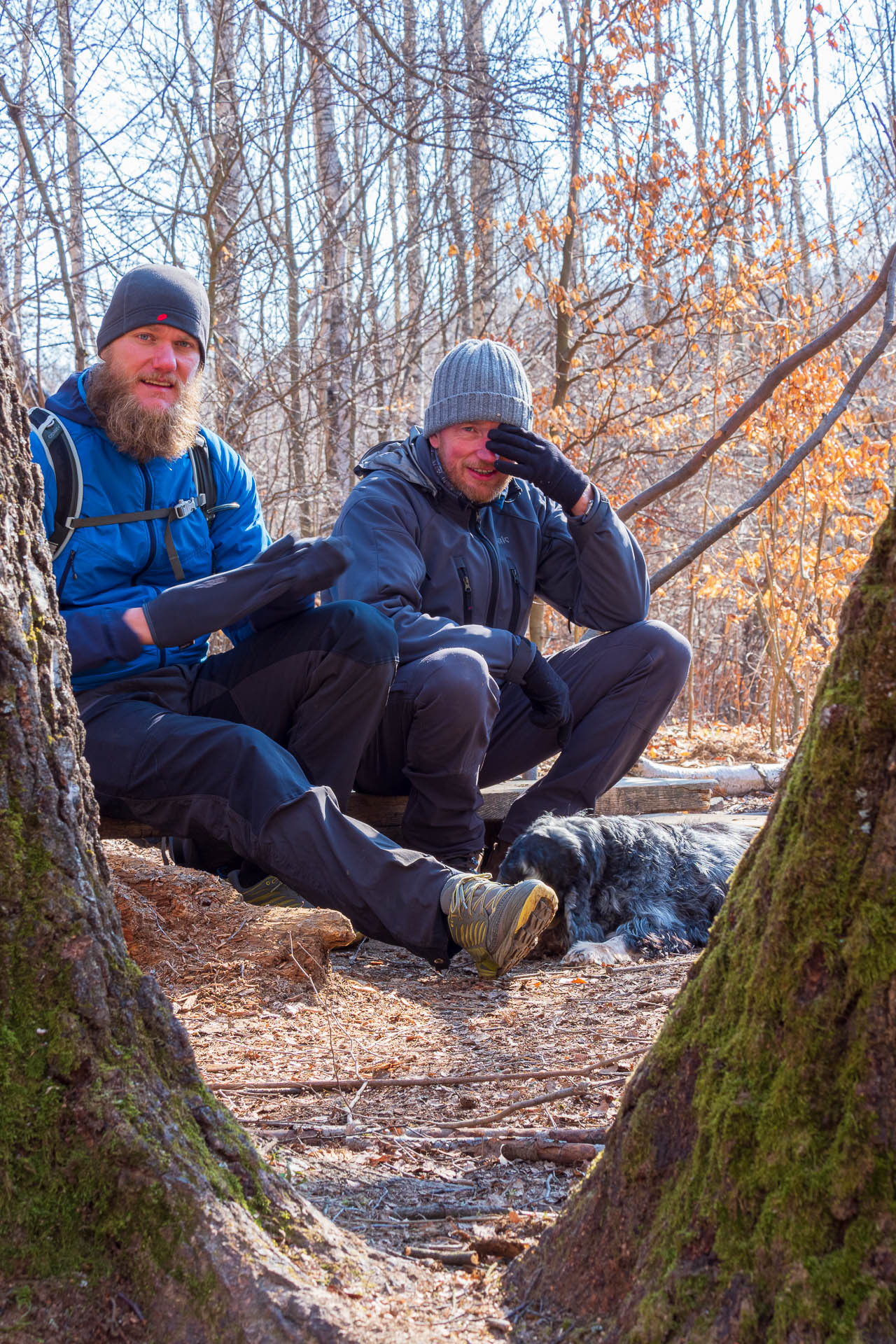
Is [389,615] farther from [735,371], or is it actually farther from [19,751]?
[735,371]

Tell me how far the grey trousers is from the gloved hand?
594mm

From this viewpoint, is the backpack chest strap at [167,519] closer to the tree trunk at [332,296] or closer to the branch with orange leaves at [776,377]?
the branch with orange leaves at [776,377]

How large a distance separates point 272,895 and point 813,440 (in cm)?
409

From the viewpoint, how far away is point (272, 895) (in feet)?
12.7

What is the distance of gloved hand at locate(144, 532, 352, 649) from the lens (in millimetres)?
3637

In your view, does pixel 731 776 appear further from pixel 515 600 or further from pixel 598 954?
pixel 598 954

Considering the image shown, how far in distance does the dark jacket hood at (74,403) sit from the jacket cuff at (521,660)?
186 centimetres

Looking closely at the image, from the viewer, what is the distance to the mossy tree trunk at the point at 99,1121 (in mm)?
1243

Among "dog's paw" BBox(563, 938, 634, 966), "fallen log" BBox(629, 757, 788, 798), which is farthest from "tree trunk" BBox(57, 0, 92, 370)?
"dog's paw" BBox(563, 938, 634, 966)

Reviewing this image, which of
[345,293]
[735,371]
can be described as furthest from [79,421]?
[735,371]

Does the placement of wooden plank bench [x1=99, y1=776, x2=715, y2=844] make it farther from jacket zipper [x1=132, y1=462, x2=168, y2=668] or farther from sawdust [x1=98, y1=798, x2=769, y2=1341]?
jacket zipper [x1=132, y1=462, x2=168, y2=668]

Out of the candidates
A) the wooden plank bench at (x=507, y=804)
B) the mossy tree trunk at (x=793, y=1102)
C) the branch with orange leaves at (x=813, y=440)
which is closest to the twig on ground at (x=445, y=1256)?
the mossy tree trunk at (x=793, y=1102)

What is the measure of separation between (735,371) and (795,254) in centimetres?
326

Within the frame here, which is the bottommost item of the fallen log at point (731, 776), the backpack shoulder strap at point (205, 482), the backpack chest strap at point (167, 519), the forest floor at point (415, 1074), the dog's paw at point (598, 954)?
the dog's paw at point (598, 954)
